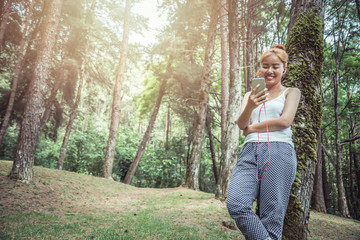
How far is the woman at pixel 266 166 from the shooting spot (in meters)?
1.75

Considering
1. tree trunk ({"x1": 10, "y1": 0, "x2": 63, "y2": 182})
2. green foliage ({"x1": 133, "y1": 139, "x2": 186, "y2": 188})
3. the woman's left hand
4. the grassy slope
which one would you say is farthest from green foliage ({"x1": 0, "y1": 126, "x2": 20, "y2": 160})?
the woman's left hand

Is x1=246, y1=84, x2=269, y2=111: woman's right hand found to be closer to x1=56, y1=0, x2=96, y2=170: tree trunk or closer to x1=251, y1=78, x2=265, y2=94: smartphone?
x1=251, y1=78, x2=265, y2=94: smartphone

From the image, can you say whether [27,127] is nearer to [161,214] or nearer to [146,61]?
[161,214]

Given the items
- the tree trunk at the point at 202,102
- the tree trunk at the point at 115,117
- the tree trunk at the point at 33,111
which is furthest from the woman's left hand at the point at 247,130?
the tree trunk at the point at 115,117

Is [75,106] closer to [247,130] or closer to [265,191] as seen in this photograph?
[247,130]

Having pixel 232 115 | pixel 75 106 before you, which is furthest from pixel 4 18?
pixel 232 115

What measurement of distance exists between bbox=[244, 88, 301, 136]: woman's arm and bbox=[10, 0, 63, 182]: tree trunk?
712cm

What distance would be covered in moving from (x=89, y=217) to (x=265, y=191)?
178 inches

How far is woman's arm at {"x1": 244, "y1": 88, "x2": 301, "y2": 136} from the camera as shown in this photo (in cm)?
185

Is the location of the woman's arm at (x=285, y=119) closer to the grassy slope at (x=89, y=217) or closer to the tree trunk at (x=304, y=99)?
the tree trunk at (x=304, y=99)

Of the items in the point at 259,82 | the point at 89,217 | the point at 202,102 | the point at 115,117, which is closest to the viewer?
the point at 259,82

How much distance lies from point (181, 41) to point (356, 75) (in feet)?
33.2

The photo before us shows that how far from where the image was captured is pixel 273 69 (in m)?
2.06

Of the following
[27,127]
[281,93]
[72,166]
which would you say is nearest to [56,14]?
[27,127]
